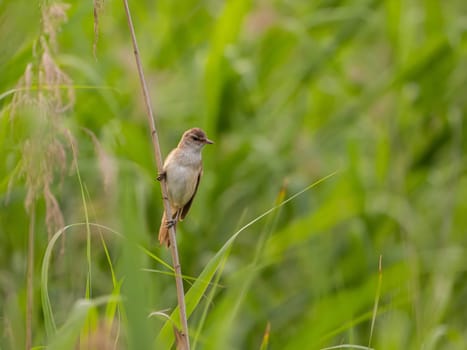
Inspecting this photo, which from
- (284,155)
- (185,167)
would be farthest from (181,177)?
(284,155)

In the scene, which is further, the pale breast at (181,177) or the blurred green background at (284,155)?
the blurred green background at (284,155)

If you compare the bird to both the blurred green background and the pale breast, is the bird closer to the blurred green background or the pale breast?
the pale breast

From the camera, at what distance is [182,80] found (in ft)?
17.8

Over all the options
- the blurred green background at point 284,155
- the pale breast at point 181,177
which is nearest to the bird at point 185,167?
the pale breast at point 181,177

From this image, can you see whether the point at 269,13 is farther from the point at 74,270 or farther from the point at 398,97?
the point at 74,270

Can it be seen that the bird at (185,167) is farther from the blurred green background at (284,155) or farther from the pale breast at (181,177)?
the blurred green background at (284,155)

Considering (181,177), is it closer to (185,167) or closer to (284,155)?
(185,167)

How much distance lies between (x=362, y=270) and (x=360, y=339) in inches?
15.0

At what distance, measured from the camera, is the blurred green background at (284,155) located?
4.27 meters

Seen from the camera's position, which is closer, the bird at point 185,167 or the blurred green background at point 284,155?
the bird at point 185,167

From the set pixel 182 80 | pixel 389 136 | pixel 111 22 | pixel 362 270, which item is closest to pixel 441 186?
pixel 389 136

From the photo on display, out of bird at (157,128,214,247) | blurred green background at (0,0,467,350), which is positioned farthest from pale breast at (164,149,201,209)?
blurred green background at (0,0,467,350)

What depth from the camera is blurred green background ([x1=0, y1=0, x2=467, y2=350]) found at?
4.27 meters

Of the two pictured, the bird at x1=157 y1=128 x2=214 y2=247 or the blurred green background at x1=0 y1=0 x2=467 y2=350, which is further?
the blurred green background at x1=0 y1=0 x2=467 y2=350
